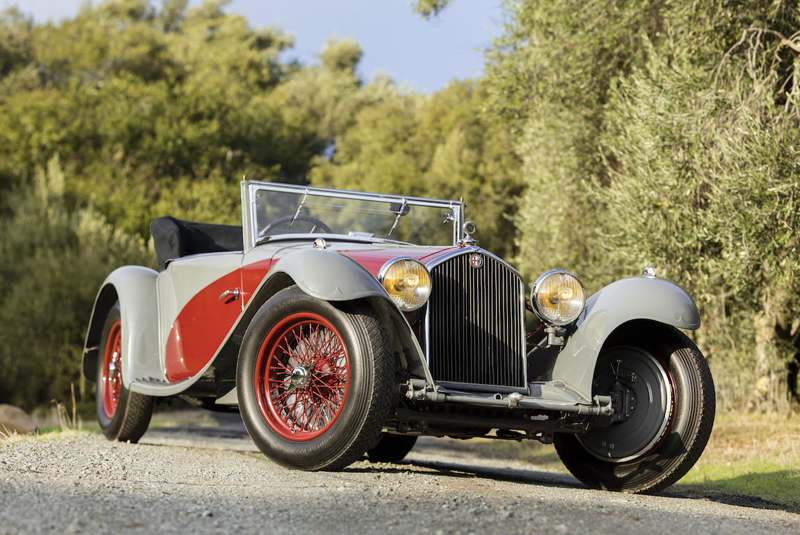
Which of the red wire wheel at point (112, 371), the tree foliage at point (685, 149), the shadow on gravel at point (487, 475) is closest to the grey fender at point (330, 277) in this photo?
the shadow on gravel at point (487, 475)

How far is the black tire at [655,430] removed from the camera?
4945 millimetres

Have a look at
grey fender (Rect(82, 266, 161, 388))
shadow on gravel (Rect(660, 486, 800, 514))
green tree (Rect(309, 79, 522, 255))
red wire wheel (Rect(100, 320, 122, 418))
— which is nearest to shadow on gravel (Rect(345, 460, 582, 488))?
shadow on gravel (Rect(660, 486, 800, 514))

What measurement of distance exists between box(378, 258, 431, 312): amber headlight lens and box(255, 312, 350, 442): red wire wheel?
42 centimetres

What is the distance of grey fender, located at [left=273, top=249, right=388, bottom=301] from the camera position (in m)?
4.42

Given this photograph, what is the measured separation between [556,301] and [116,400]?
13.5 ft

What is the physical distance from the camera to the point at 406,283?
4.77 meters

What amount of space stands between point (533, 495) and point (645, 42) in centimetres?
839

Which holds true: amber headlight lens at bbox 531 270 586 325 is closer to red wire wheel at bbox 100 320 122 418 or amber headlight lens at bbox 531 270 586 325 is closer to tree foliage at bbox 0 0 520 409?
red wire wheel at bbox 100 320 122 418

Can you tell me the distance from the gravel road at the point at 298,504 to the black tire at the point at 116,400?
5.11ft

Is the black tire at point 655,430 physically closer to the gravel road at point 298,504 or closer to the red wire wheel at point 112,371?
the gravel road at point 298,504

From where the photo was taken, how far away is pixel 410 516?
130 inches

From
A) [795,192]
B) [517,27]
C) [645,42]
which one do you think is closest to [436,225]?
[795,192]

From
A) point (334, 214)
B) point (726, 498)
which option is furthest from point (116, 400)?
point (726, 498)

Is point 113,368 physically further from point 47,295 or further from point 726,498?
point 47,295
